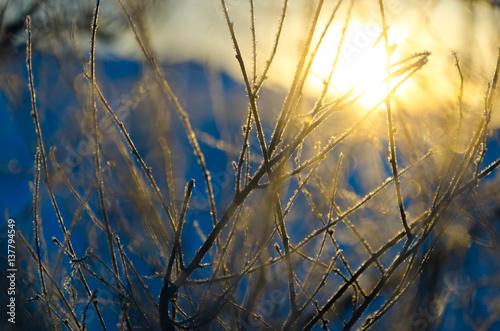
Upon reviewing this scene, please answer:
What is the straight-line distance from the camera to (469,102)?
211cm

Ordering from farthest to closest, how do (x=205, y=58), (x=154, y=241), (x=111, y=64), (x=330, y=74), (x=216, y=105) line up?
1. (x=111, y=64)
2. (x=205, y=58)
3. (x=216, y=105)
4. (x=154, y=241)
5. (x=330, y=74)

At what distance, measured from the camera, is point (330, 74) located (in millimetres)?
914

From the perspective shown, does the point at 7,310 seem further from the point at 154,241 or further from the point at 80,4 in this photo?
the point at 80,4

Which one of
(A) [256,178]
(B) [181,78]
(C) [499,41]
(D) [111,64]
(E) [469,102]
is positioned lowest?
(A) [256,178]

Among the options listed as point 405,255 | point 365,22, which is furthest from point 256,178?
point 365,22

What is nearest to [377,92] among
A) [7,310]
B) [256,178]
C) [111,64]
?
[256,178]

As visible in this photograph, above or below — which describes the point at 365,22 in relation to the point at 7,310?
above

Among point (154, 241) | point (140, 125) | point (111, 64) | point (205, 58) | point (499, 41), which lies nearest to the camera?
point (154, 241)

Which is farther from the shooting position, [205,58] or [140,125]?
[140,125]

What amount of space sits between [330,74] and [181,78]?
2.28m

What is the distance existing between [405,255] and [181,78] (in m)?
2.39

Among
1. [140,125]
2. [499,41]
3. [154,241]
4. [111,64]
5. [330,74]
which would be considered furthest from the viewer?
[111,64]

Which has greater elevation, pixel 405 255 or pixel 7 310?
pixel 7 310

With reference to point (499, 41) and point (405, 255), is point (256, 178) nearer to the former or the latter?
point (405, 255)
